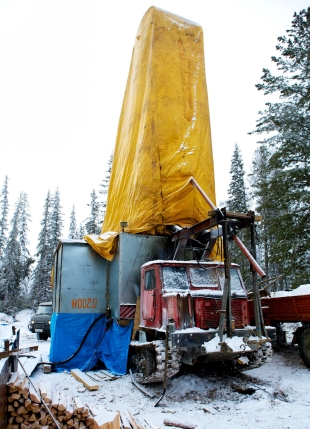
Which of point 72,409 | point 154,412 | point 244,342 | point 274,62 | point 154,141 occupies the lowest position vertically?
point 154,412

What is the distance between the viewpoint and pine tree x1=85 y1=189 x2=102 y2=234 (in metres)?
35.2

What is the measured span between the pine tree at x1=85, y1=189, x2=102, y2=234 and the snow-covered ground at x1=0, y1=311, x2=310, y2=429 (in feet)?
85.1

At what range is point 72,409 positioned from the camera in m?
4.61

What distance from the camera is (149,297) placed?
28.2 feet

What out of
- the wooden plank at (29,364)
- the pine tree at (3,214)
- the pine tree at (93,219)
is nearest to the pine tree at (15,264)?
the pine tree at (3,214)

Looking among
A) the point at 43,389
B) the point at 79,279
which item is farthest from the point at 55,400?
the point at 79,279

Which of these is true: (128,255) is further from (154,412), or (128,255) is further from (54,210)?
(54,210)

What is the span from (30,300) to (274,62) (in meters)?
37.5

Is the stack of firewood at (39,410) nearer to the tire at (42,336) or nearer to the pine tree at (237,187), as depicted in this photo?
the tire at (42,336)

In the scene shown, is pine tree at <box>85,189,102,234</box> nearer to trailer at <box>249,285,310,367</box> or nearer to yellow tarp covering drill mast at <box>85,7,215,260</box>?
yellow tarp covering drill mast at <box>85,7,215,260</box>

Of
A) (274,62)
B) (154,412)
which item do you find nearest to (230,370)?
(154,412)

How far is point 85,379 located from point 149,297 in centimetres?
265

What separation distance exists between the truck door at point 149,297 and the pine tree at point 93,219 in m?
25.5

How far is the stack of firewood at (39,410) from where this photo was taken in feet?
14.4
